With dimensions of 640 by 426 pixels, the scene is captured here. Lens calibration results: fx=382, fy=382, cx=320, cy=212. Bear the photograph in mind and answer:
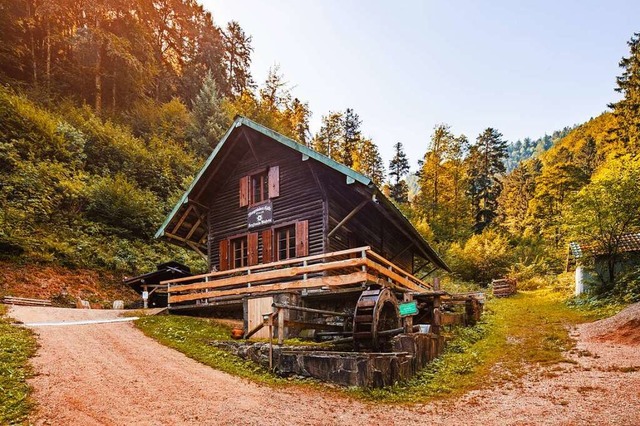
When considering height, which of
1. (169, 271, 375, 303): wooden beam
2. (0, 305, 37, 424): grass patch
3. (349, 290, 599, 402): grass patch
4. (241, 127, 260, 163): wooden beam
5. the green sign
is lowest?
(349, 290, 599, 402): grass patch

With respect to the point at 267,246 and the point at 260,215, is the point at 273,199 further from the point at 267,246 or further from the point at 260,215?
the point at 267,246

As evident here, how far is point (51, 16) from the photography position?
35.6m

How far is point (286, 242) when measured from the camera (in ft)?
57.4

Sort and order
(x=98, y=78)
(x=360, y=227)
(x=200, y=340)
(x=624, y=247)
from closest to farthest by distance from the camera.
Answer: (x=200, y=340), (x=360, y=227), (x=624, y=247), (x=98, y=78)

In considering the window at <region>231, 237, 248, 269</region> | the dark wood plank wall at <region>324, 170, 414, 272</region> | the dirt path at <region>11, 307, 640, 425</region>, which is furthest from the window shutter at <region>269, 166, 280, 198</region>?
the dirt path at <region>11, 307, 640, 425</region>

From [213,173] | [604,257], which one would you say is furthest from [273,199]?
[604,257]

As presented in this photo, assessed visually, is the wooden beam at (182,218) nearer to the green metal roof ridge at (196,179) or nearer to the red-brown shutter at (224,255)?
the green metal roof ridge at (196,179)

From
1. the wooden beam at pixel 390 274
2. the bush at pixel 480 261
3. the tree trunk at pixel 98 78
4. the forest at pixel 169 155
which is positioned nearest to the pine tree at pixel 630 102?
the forest at pixel 169 155

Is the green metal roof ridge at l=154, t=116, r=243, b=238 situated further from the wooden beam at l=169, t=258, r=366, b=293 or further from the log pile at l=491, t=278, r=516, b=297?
the log pile at l=491, t=278, r=516, b=297

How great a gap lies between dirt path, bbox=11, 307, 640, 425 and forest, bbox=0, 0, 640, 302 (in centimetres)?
1326

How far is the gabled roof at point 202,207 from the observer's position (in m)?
14.6

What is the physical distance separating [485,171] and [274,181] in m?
46.7

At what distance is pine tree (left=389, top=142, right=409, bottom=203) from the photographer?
202 ft

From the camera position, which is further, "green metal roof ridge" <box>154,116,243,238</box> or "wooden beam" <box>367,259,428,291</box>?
"green metal roof ridge" <box>154,116,243,238</box>
